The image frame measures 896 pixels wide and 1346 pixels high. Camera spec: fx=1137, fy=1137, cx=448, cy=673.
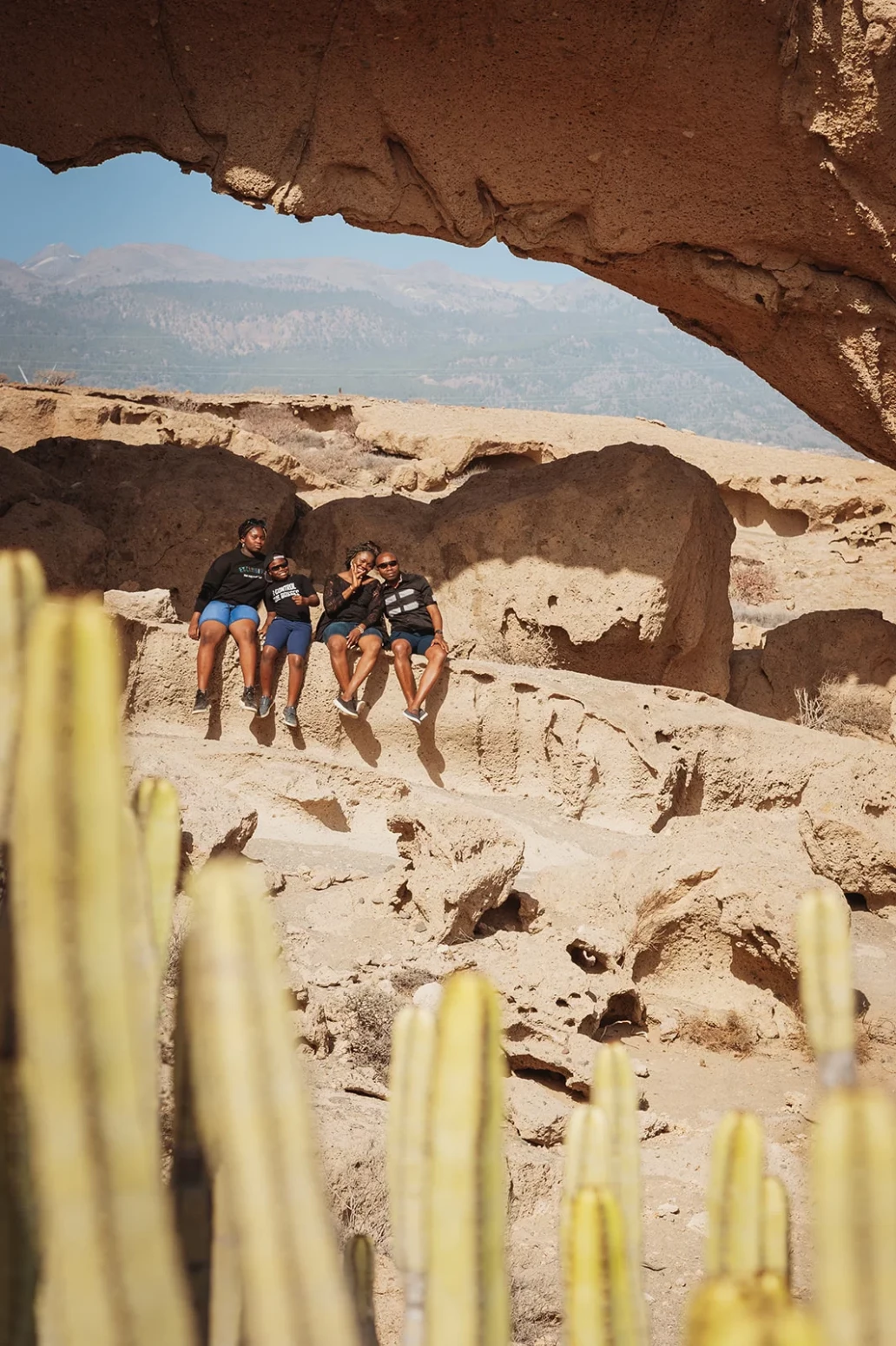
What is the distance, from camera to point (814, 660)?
30.5 feet

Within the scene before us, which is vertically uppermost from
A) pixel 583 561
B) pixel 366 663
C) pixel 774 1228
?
pixel 583 561

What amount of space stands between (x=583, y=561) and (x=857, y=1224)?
7941 millimetres

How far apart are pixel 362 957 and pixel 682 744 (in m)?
3.24

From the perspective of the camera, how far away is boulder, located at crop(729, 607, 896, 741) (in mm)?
9164

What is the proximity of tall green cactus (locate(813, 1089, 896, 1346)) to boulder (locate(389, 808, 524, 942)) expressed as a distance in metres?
4.10

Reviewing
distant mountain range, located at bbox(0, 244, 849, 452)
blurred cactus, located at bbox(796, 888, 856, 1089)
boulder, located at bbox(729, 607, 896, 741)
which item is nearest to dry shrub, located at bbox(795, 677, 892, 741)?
boulder, located at bbox(729, 607, 896, 741)

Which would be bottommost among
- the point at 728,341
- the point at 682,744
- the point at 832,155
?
the point at 682,744

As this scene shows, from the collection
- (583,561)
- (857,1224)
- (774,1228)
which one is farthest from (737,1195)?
(583,561)

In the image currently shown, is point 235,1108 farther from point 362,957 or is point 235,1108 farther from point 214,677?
point 214,677

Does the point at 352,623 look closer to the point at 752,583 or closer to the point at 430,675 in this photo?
the point at 430,675

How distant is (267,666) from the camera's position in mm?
7117

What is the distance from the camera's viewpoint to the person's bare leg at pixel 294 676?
7.16m

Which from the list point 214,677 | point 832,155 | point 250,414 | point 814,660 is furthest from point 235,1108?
point 250,414

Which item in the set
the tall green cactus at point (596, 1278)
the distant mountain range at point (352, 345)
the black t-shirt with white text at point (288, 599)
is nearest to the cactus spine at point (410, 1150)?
the tall green cactus at point (596, 1278)
